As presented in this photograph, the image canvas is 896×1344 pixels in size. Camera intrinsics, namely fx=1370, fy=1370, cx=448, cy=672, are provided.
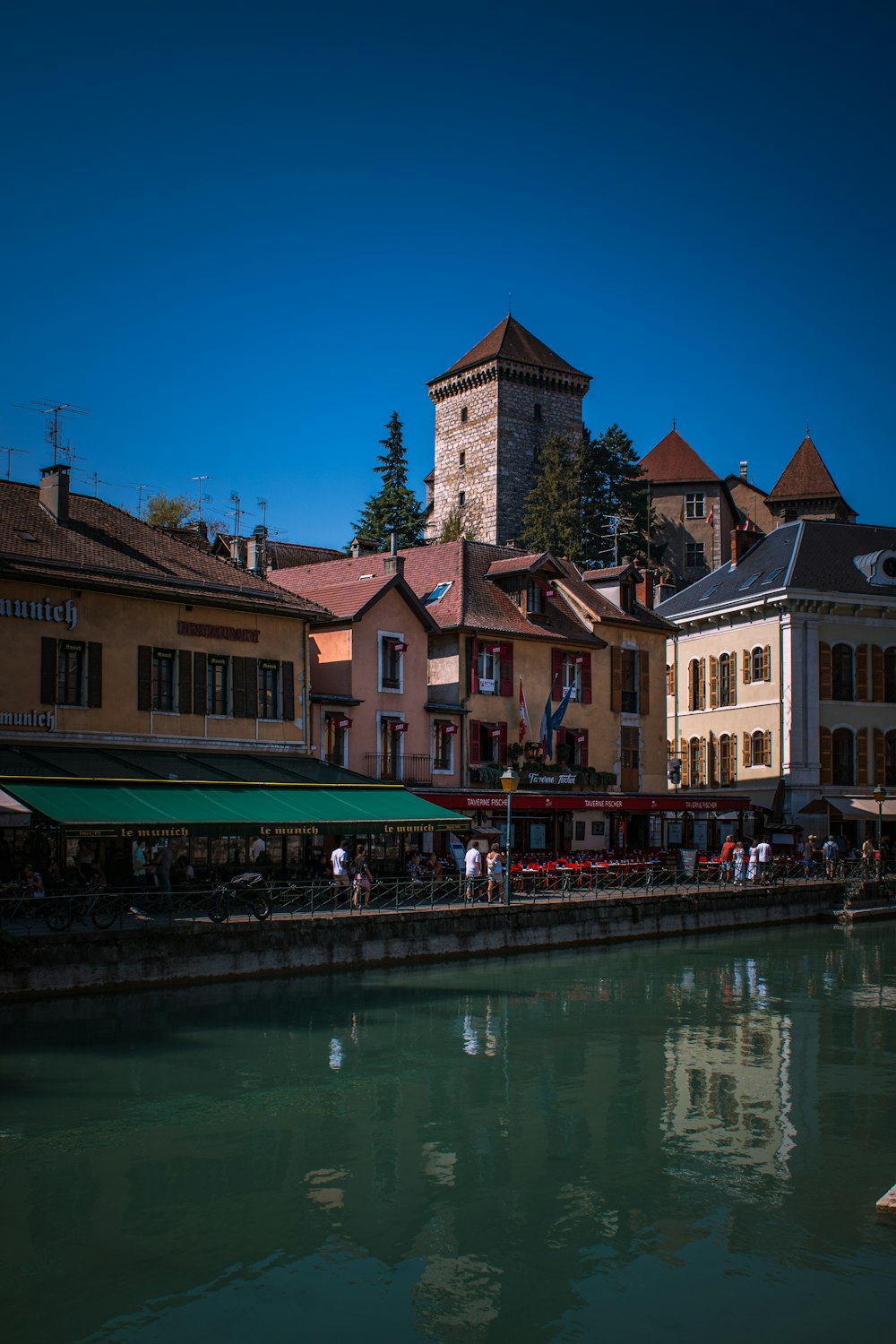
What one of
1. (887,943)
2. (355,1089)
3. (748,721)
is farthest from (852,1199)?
(748,721)

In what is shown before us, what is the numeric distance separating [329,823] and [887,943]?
17774mm

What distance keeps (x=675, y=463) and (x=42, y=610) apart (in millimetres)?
69931

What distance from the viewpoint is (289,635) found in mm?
36281

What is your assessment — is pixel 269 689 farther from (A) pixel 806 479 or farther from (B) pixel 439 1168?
(A) pixel 806 479

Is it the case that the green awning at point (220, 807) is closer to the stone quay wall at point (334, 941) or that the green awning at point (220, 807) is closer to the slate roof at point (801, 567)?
the stone quay wall at point (334, 941)

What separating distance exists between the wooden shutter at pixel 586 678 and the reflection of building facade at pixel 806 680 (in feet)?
35.3

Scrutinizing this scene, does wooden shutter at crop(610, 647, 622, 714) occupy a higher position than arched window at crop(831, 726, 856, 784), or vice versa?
wooden shutter at crop(610, 647, 622, 714)

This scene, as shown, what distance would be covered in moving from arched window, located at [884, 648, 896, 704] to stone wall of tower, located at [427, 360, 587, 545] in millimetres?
35517

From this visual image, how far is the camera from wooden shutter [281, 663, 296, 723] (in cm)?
3591

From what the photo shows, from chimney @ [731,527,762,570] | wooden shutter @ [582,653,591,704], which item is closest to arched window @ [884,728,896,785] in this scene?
chimney @ [731,527,762,570]

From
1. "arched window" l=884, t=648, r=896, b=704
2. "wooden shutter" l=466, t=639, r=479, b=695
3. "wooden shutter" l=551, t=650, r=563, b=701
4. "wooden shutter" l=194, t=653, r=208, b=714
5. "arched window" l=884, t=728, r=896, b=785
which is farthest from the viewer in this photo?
"arched window" l=884, t=648, r=896, b=704

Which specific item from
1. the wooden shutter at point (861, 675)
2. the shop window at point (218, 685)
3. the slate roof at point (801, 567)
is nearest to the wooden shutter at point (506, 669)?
the shop window at point (218, 685)

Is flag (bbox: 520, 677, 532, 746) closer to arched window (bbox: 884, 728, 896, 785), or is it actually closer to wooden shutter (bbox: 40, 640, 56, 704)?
wooden shutter (bbox: 40, 640, 56, 704)

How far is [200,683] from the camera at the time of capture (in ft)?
111
